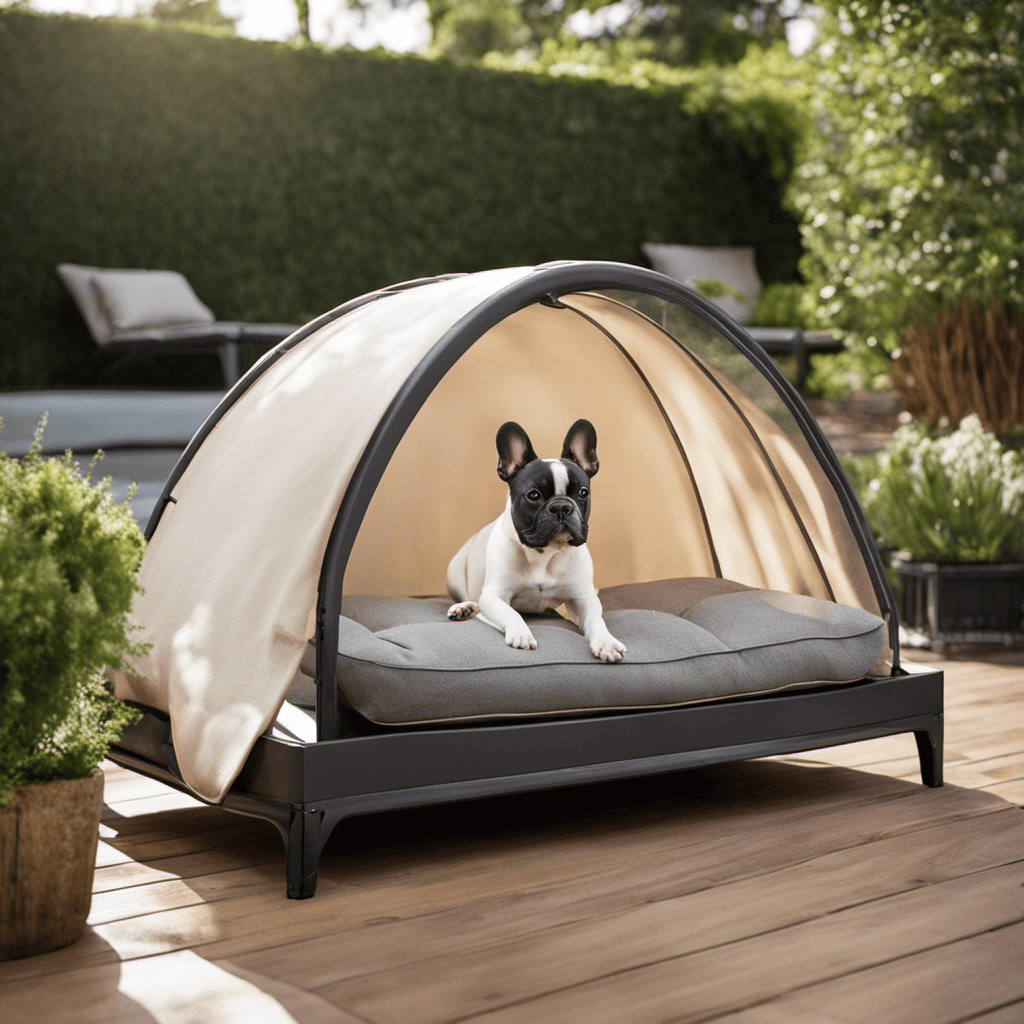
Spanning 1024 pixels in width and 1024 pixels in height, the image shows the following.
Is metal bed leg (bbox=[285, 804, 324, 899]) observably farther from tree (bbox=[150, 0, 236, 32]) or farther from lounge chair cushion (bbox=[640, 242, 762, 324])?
tree (bbox=[150, 0, 236, 32])

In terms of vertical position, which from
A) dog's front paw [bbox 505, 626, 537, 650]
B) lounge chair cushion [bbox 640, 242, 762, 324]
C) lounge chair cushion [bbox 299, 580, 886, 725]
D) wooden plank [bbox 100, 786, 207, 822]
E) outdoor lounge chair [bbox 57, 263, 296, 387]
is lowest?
wooden plank [bbox 100, 786, 207, 822]

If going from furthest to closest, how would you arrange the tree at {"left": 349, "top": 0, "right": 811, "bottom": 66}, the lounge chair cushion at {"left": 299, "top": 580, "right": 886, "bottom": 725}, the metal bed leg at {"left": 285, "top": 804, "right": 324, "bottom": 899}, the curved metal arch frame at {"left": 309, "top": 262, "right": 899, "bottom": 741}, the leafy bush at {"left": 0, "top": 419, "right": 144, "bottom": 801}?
the tree at {"left": 349, "top": 0, "right": 811, "bottom": 66} → the lounge chair cushion at {"left": 299, "top": 580, "right": 886, "bottom": 725} → the curved metal arch frame at {"left": 309, "top": 262, "right": 899, "bottom": 741} → the metal bed leg at {"left": 285, "top": 804, "right": 324, "bottom": 899} → the leafy bush at {"left": 0, "top": 419, "right": 144, "bottom": 801}

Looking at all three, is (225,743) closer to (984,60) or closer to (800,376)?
(984,60)

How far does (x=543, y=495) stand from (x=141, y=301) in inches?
186

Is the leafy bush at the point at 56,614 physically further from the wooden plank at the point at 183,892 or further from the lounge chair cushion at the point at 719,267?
the lounge chair cushion at the point at 719,267

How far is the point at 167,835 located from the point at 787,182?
8.66 meters

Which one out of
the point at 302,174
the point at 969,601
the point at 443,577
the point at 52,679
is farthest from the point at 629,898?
the point at 302,174

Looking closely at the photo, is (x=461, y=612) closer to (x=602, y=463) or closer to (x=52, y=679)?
(x=602, y=463)

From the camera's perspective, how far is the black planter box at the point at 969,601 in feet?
16.2

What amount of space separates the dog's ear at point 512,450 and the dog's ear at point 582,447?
0.34 feet

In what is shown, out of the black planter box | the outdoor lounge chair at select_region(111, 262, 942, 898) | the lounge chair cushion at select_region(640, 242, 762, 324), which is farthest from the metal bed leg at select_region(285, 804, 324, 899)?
the lounge chair cushion at select_region(640, 242, 762, 324)

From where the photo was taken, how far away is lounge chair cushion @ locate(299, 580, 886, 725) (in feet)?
8.23

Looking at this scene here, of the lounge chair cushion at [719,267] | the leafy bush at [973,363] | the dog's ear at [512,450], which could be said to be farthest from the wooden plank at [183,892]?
the lounge chair cushion at [719,267]

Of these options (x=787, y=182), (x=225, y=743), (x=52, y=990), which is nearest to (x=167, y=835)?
(x=225, y=743)
